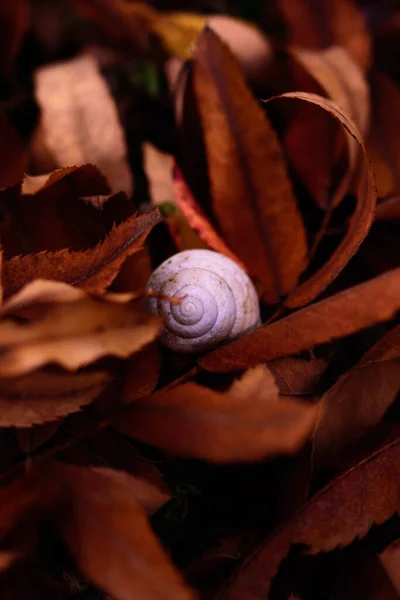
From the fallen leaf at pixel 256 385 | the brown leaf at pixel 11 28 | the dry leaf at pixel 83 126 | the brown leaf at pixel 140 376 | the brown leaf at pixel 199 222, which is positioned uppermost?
the brown leaf at pixel 11 28

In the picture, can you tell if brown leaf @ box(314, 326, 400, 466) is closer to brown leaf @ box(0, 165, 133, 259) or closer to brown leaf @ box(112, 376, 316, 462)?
brown leaf @ box(112, 376, 316, 462)

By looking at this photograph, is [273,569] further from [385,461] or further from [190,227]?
[190,227]

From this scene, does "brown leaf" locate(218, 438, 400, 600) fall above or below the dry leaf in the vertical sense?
below

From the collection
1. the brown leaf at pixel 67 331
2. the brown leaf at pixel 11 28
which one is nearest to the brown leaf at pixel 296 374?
the brown leaf at pixel 67 331

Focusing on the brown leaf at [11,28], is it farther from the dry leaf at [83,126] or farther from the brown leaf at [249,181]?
the brown leaf at [249,181]

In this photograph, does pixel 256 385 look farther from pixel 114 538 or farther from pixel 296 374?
pixel 114 538

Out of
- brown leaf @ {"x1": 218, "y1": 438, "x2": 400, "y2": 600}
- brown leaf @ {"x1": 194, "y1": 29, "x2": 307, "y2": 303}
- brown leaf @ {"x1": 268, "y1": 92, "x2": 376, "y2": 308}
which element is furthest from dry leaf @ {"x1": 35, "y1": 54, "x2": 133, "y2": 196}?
brown leaf @ {"x1": 218, "y1": 438, "x2": 400, "y2": 600}
